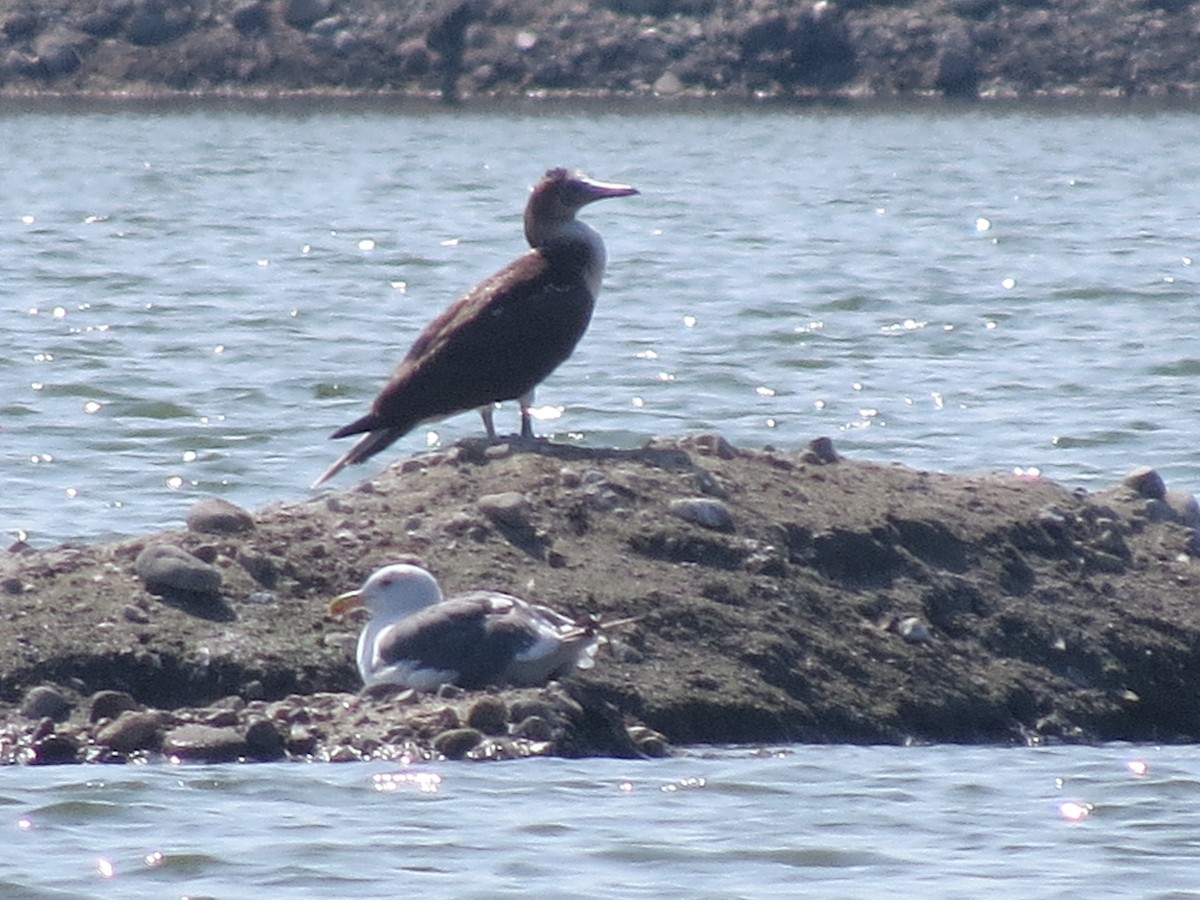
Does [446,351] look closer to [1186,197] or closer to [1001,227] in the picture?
[1001,227]

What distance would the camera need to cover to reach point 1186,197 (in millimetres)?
28234

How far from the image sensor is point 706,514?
355 inches

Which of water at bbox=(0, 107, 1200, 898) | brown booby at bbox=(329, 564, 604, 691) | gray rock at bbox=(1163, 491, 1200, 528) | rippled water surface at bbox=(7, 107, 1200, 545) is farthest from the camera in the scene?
rippled water surface at bbox=(7, 107, 1200, 545)

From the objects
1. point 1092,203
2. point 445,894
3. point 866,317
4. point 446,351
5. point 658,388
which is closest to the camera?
point 445,894

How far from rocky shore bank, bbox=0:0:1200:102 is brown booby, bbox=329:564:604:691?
34.5 meters

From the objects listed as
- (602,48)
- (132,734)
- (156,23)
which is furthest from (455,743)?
(156,23)

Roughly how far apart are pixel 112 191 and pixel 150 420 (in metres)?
15.9

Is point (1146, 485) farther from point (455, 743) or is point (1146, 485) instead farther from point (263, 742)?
point (263, 742)

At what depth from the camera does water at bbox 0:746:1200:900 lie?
6699mm

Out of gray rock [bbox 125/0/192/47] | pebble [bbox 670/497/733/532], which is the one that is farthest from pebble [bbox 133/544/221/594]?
gray rock [bbox 125/0/192/47]

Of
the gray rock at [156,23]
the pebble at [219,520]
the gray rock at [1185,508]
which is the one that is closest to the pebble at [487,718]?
the pebble at [219,520]

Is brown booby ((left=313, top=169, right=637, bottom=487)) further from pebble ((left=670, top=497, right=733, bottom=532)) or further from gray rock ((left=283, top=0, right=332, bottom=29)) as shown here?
gray rock ((left=283, top=0, right=332, bottom=29))

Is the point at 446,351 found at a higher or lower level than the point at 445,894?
higher

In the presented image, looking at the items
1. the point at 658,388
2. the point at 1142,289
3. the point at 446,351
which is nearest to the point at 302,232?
the point at 1142,289
